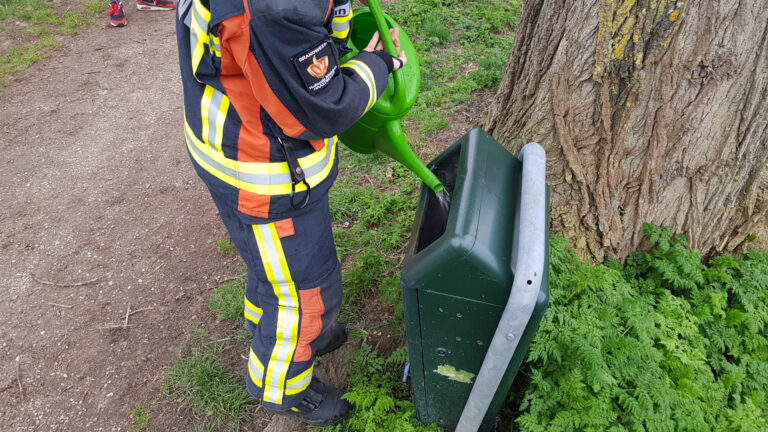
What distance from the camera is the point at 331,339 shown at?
8.34ft

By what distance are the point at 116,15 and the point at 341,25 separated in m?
5.80

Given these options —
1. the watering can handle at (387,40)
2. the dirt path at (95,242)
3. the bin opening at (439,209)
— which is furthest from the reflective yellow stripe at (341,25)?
the dirt path at (95,242)

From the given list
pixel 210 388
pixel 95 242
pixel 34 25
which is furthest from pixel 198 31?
pixel 34 25

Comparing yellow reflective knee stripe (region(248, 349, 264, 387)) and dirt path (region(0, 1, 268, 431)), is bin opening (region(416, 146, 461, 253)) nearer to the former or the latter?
yellow reflective knee stripe (region(248, 349, 264, 387))

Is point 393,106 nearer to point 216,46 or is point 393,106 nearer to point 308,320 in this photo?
point 216,46

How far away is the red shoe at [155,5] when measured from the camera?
6535 millimetres

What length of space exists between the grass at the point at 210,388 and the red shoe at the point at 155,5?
5.57 metres

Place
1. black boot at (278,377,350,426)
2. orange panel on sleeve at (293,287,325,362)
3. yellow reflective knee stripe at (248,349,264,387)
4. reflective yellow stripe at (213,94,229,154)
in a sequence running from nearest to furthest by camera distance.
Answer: reflective yellow stripe at (213,94,229,154) → orange panel on sleeve at (293,287,325,362) → yellow reflective knee stripe at (248,349,264,387) → black boot at (278,377,350,426)

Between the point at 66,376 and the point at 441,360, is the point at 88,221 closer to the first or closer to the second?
the point at 66,376

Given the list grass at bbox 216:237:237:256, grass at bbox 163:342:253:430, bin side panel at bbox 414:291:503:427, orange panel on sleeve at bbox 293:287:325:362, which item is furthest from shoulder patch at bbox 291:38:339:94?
grass at bbox 216:237:237:256

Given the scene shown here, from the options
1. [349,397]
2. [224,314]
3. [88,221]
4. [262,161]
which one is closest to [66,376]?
[224,314]

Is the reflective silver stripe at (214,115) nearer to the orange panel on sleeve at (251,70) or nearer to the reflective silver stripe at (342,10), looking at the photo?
the orange panel on sleeve at (251,70)

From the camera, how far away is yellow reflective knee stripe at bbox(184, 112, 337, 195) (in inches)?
63.9

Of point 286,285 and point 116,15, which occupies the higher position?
point 286,285
